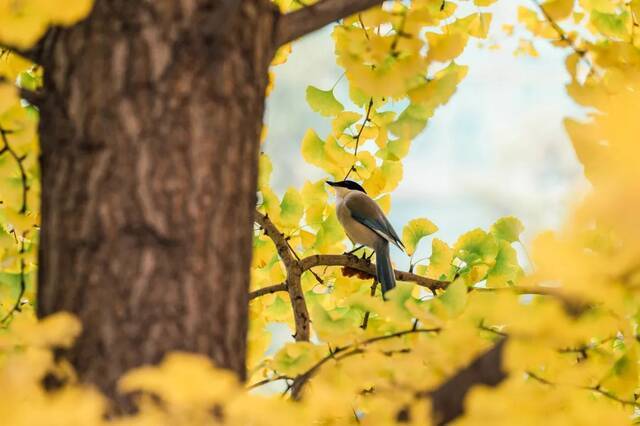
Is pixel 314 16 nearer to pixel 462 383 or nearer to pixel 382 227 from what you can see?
pixel 462 383

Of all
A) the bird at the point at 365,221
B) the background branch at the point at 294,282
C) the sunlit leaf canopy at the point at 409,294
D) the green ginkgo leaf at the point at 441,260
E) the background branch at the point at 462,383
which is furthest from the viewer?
the bird at the point at 365,221

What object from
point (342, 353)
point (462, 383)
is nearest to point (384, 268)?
point (342, 353)

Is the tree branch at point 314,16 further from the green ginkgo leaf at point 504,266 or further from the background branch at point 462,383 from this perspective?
the green ginkgo leaf at point 504,266

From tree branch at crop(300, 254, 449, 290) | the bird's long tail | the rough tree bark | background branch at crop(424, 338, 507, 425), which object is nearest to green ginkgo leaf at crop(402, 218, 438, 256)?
tree branch at crop(300, 254, 449, 290)

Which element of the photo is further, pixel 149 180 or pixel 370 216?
pixel 370 216

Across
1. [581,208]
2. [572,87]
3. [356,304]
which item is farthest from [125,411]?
[572,87]

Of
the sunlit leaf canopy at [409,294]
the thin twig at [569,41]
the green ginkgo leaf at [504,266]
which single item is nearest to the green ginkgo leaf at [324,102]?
the sunlit leaf canopy at [409,294]

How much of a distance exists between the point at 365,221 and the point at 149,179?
2.53m

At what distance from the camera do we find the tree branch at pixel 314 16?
4.40 ft

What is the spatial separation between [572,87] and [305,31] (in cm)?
49

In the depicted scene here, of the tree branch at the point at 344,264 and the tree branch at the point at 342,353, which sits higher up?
the tree branch at the point at 344,264

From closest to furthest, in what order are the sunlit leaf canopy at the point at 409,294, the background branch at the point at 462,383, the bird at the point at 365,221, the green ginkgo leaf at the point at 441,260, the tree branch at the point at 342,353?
the sunlit leaf canopy at the point at 409,294
the background branch at the point at 462,383
the tree branch at the point at 342,353
the green ginkgo leaf at the point at 441,260
the bird at the point at 365,221

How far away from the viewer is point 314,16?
1354 millimetres

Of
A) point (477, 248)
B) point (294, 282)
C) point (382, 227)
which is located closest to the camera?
point (294, 282)
